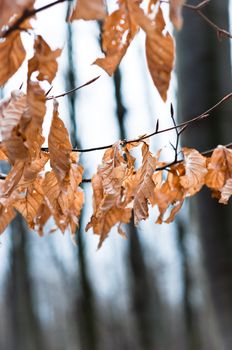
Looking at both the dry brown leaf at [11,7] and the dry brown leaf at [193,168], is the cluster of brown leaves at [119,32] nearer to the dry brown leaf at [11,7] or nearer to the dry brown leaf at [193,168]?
the dry brown leaf at [11,7]

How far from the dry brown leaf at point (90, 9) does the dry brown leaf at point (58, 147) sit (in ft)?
0.72

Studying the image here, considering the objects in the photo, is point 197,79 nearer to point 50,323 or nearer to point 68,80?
point 68,80

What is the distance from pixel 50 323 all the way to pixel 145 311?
1590 cm

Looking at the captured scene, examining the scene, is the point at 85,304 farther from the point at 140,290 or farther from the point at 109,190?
the point at 109,190

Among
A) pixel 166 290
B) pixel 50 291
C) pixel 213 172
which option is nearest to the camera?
pixel 213 172

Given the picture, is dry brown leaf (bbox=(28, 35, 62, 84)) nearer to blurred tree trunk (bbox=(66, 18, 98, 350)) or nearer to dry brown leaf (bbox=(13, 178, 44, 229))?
dry brown leaf (bbox=(13, 178, 44, 229))

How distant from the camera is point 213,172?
39.6 inches

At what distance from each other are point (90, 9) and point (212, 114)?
1684 mm

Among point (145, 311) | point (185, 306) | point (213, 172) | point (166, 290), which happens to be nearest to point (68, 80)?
point (145, 311)

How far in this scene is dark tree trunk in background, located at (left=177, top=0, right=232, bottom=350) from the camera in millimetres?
2121

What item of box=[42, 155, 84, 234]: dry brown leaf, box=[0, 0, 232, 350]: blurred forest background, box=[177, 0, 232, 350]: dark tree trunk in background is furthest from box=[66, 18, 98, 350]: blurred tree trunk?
box=[42, 155, 84, 234]: dry brown leaf

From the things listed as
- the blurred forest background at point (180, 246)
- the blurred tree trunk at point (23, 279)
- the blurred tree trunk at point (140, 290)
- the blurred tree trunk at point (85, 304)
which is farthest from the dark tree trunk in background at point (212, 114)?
the blurred tree trunk at point (23, 279)

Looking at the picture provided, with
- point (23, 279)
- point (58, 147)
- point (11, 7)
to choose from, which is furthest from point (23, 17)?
point (23, 279)

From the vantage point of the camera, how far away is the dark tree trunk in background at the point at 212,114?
6.96 ft
